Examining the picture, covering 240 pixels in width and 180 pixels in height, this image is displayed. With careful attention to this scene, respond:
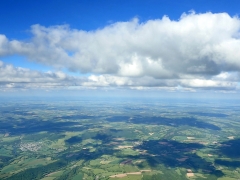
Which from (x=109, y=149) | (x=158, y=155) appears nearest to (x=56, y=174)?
(x=109, y=149)

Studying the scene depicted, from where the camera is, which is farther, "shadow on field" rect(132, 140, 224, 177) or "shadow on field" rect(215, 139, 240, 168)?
"shadow on field" rect(215, 139, 240, 168)

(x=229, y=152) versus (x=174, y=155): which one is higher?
(x=229, y=152)

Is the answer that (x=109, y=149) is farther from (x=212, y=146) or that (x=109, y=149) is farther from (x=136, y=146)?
(x=212, y=146)

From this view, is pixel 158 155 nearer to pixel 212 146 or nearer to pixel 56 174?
pixel 212 146

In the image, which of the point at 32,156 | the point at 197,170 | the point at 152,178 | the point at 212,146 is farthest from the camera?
the point at 212,146

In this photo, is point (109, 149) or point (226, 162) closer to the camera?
point (226, 162)

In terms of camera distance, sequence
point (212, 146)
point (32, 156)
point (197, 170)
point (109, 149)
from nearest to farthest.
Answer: point (197, 170) < point (32, 156) < point (109, 149) < point (212, 146)

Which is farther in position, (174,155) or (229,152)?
(229,152)

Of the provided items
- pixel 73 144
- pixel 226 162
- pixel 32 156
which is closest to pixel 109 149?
pixel 73 144

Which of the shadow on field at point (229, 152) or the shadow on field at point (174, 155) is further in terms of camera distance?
the shadow on field at point (229, 152)
